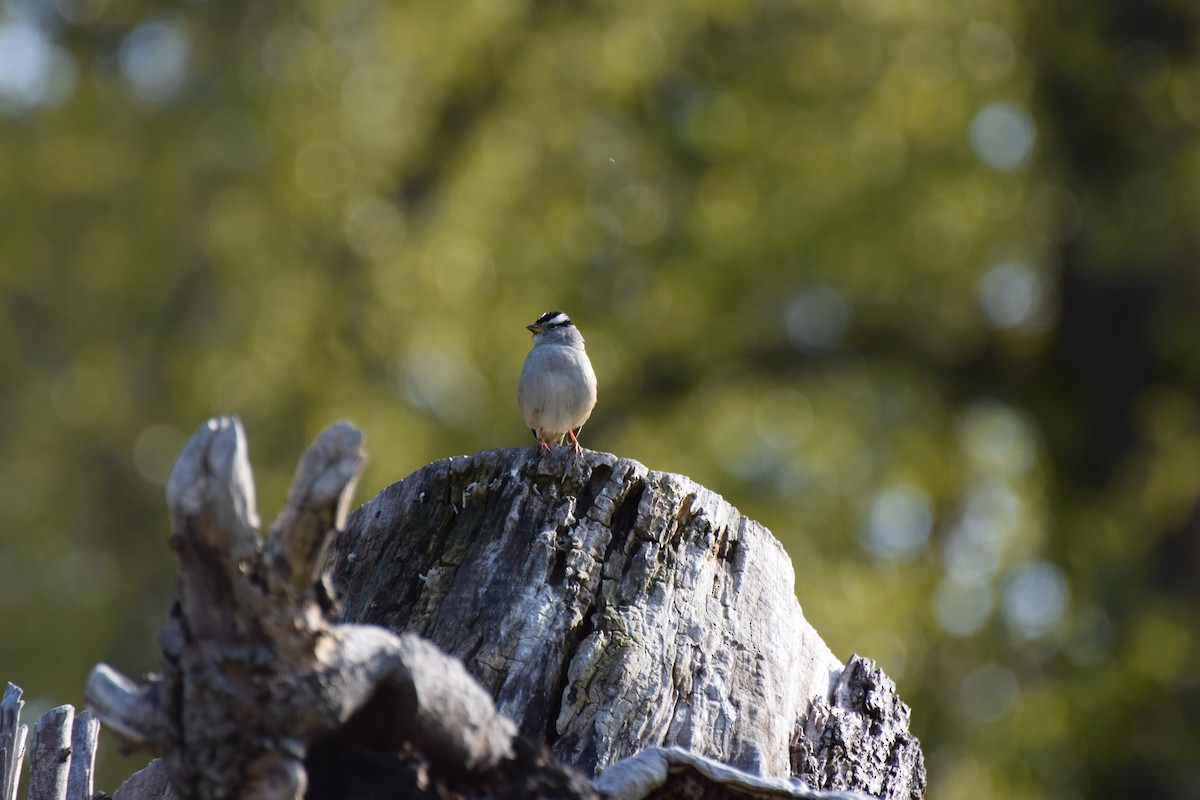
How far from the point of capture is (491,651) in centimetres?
381

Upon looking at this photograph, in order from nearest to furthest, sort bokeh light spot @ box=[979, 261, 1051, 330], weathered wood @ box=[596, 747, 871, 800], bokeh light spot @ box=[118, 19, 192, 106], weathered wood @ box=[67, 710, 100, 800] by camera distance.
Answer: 1. weathered wood @ box=[596, 747, 871, 800]
2. weathered wood @ box=[67, 710, 100, 800]
3. bokeh light spot @ box=[118, 19, 192, 106]
4. bokeh light spot @ box=[979, 261, 1051, 330]

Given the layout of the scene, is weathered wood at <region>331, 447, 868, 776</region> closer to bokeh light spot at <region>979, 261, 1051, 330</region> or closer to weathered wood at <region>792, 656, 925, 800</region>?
weathered wood at <region>792, 656, 925, 800</region>

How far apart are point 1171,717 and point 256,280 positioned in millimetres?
9336

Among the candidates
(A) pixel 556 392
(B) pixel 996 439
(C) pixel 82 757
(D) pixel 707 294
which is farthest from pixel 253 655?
(B) pixel 996 439

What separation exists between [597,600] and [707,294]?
34.8 feet

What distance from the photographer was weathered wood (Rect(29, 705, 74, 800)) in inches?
139

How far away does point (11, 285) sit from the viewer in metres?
14.0

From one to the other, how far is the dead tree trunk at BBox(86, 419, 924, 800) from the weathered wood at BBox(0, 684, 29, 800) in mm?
388

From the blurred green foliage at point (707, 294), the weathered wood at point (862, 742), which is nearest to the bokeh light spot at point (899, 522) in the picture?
the blurred green foliage at point (707, 294)

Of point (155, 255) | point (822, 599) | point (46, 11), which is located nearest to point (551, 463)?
point (822, 599)

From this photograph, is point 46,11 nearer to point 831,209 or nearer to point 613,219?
point 613,219

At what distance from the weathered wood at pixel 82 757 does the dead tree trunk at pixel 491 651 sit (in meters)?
0.19

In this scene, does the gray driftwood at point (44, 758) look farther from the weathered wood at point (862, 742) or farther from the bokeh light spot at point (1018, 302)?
the bokeh light spot at point (1018, 302)

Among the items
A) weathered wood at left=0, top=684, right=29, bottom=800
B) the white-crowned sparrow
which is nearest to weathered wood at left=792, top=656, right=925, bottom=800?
weathered wood at left=0, top=684, right=29, bottom=800
